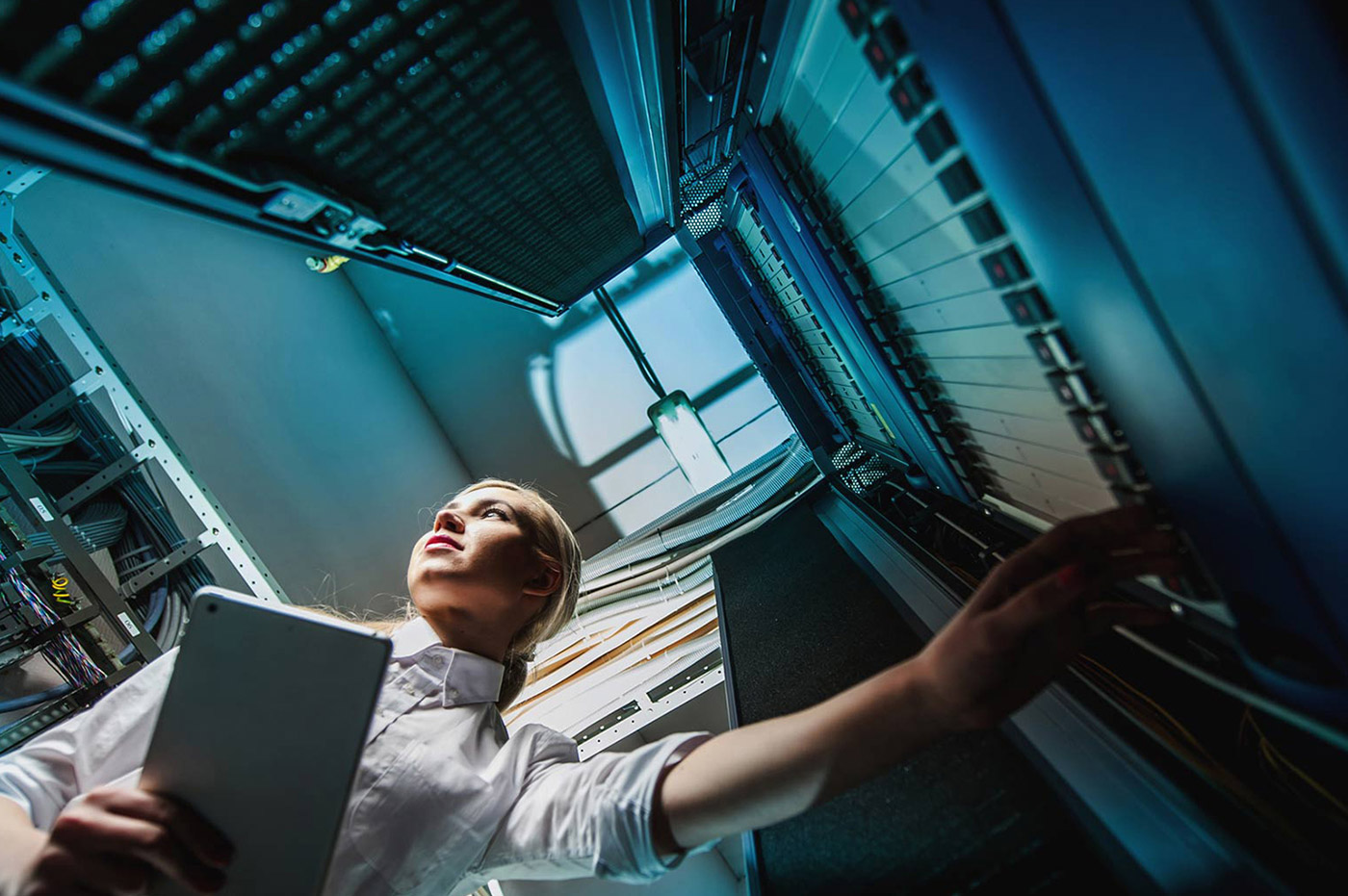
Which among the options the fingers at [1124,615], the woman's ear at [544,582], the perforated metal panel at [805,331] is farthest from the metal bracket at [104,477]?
the fingers at [1124,615]

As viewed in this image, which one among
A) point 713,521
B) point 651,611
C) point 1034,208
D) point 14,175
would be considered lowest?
point 651,611

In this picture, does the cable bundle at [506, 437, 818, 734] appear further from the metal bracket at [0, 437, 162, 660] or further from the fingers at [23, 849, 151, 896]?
the fingers at [23, 849, 151, 896]

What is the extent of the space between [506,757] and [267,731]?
1.27 feet

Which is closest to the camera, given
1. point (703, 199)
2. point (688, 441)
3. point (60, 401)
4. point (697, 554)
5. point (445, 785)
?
point (445, 785)

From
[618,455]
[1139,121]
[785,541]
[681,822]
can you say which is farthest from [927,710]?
[618,455]

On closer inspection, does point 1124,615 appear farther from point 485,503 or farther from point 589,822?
point 485,503

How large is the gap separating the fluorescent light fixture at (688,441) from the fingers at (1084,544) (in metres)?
1.87

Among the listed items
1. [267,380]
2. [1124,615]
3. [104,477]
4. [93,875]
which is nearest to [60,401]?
[104,477]

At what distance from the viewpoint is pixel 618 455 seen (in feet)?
9.44

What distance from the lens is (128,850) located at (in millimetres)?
633

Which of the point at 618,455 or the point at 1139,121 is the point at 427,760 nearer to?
the point at 1139,121

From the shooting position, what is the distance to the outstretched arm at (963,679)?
475mm

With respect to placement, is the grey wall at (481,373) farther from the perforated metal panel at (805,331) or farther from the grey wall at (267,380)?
the perforated metal panel at (805,331)

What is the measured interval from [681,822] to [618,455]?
2.28 m
